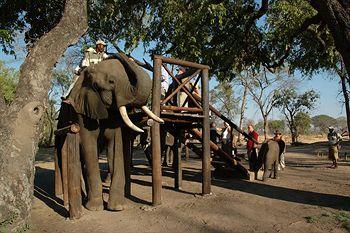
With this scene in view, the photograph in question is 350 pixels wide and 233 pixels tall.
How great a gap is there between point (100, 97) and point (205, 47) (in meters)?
6.63

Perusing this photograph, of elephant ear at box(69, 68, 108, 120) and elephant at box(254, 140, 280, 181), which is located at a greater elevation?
elephant ear at box(69, 68, 108, 120)

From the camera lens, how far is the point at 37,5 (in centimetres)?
1162

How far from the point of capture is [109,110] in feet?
24.7

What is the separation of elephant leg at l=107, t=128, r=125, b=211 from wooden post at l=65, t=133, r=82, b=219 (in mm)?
688

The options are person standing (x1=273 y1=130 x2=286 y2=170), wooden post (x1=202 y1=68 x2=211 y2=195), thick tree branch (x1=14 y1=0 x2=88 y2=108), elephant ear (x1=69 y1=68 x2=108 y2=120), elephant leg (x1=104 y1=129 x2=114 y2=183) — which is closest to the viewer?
thick tree branch (x1=14 y1=0 x2=88 y2=108)

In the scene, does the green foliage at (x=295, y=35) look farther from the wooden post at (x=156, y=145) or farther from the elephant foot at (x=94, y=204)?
the elephant foot at (x=94, y=204)

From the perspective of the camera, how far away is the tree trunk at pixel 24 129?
20.3ft

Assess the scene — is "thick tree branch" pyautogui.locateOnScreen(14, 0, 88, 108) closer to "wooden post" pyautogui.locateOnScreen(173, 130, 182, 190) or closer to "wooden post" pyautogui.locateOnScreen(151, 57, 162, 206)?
"wooden post" pyautogui.locateOnScreen(151, 57, 162, 206)

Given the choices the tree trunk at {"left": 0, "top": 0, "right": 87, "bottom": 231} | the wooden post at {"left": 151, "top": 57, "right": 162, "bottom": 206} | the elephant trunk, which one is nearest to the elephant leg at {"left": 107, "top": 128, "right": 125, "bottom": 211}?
the wooden post at {"left": 151, "top": 57, "right": 162, "bottom": 206}

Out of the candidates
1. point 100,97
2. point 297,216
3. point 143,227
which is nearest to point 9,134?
point 100,97

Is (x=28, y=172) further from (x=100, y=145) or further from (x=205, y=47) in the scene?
(x=205, y=47)

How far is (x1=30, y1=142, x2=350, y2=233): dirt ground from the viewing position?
638 cm

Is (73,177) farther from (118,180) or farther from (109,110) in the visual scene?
(109,110)

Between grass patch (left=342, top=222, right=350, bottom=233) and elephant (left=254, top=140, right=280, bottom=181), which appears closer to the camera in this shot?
grass patch (left=342, top=222, right=350, bottom=233)
